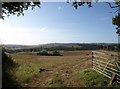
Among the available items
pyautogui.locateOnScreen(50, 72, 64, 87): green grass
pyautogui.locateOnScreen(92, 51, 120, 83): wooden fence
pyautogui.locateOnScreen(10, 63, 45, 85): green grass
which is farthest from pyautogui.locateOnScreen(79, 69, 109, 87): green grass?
pyautogui.locateOnScreen(10, 63, 45, 85): green grass

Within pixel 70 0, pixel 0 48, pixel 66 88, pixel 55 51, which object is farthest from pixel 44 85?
pixel 55 51

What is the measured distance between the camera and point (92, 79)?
1484 centimetres

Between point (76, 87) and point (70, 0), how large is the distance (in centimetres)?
380

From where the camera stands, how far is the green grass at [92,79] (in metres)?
13.9

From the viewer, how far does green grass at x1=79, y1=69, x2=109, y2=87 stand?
1392 centimetres

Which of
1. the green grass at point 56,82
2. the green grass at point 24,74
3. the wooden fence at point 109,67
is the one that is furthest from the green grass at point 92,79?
the green grass at point 24,74

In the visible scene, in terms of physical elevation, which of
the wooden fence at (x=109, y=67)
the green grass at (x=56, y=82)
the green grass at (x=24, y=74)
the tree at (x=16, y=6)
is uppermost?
the tree at (x=16, y=6)

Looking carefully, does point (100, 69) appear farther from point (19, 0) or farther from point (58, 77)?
point (19, 0)

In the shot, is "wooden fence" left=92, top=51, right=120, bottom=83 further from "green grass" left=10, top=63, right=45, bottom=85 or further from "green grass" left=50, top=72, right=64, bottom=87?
"green grass" left=10, top=63, right=45, bottom=85

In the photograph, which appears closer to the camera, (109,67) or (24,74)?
(109,67)

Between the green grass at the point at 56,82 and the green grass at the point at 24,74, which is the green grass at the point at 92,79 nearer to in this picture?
the green grass at the point at 56,82

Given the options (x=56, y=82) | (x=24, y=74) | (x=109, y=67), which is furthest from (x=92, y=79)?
(x=24, y=74)

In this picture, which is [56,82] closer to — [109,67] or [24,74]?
[24,74]

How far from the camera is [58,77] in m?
16.0
